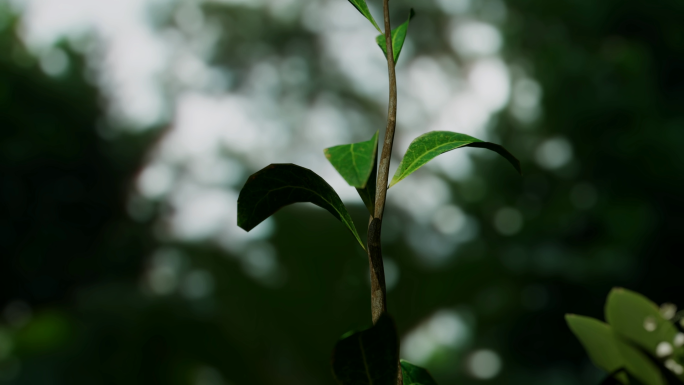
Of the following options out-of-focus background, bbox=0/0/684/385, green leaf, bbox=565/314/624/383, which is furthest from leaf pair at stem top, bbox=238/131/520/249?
out-of-focus background, bbox=0/0/684/385

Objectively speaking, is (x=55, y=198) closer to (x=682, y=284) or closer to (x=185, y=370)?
(x=185, y=370)

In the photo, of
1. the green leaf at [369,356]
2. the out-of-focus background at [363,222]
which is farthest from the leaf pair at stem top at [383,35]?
the out-of-focus background at [363,222]

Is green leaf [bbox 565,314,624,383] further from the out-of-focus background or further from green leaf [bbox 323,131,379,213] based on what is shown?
the out-of-focus background

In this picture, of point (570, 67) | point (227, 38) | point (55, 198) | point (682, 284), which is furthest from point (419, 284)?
point (55, 198)

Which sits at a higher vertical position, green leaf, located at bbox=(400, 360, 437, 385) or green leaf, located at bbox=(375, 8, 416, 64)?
green leaf, located at bbox=(375, 8, 416, 64)

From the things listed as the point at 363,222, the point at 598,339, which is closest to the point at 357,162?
the point at 598,339

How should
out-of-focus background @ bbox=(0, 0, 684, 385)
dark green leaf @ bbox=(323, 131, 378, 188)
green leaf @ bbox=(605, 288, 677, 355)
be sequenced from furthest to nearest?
out-of-focus background @ bbox=(0, 0, 684, 385) < green leaf @ bbox=(605, 288, 677, 355) < dark green leaf @ bbox=(323, 131, 378, 188)
